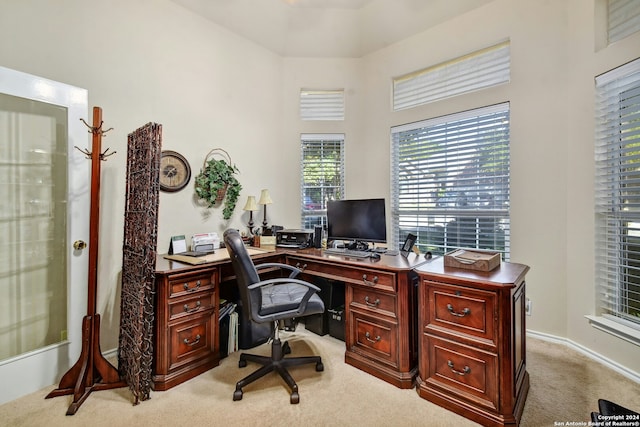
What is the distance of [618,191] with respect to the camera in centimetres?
217

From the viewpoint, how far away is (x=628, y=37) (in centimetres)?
204

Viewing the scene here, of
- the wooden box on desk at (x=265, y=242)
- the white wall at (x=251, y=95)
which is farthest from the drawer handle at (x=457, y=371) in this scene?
the wooden box on desk at (x=265, y=242)

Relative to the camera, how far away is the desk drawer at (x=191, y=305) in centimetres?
199

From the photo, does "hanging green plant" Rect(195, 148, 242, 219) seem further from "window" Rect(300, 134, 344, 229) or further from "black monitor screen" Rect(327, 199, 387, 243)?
"black monitor screen" Rect(327, 199, 387, 243)

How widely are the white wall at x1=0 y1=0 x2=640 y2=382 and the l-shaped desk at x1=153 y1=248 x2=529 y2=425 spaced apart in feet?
2.46

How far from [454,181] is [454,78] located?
1094 millimetres

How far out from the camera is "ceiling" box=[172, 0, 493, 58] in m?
2.87

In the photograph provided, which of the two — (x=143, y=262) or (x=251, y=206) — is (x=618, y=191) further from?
(x=143, y=262)

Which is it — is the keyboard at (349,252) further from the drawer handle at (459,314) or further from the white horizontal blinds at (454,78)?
the white horizontal blinds at (454,78)

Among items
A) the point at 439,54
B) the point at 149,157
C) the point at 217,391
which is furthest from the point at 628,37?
the point at 217,391

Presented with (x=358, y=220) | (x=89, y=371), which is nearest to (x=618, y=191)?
(x=358, y=220)

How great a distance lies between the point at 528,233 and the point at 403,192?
4.21ft

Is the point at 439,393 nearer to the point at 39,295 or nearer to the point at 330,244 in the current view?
the point at 330,244

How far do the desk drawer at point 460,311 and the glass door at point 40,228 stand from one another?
247cm
